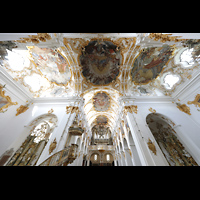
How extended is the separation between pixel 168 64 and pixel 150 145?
7.96 meters

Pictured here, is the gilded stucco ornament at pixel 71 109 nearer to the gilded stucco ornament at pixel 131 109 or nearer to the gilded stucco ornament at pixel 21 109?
the gilded stucco ornament at pixel 21 109

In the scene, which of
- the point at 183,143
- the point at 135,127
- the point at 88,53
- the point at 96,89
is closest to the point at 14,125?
the point at 96,89

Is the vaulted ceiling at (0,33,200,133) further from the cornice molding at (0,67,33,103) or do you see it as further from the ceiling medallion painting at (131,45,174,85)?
the cornice molding at (0,67,33,103)

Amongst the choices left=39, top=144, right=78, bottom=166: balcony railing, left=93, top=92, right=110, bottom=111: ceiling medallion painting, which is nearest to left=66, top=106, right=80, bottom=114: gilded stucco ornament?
left=39, top=144, right=78, bottom=166: balcony railing

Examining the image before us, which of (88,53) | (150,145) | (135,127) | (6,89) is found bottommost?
(150,145)

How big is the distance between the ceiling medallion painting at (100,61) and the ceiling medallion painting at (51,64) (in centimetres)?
200

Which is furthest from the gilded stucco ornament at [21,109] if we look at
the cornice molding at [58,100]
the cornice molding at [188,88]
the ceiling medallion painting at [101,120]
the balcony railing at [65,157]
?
the cornice molding at [188,88]

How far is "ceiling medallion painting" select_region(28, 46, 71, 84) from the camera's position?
7.42 m

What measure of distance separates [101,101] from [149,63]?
770 centimetres

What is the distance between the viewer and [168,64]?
7.99m

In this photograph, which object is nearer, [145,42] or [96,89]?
[145,42]

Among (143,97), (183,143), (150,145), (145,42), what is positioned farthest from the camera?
(143,97)
